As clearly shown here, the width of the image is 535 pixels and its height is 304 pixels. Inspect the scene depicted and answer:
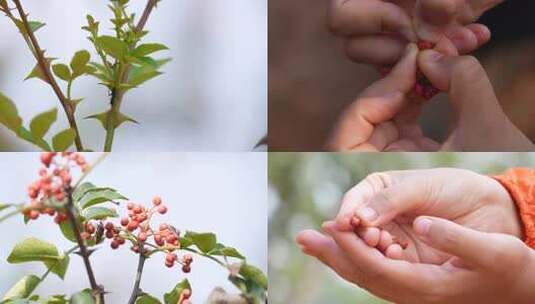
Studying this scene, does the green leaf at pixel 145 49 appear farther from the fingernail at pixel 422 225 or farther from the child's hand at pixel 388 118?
the fingernail at pixel 422 225

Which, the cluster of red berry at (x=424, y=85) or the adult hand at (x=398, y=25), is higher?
the adult hand at (x=398, y=25)

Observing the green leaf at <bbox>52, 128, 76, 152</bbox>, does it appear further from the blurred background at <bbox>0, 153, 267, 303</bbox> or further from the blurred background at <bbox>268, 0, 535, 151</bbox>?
the blurred background at <bbox>268, 0, 535, 151</bbox>

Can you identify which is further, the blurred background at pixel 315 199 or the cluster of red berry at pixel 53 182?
the blurred background at pixel 315 199

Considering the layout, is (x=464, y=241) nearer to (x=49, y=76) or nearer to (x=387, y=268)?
(x=387, y=268)

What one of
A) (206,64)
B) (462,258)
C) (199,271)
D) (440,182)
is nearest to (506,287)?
(462,258)

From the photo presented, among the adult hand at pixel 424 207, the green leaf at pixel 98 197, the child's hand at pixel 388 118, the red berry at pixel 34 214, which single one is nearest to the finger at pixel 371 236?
the adult hand at pixel 424 207

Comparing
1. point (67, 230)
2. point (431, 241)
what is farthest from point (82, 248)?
point (431, 241)

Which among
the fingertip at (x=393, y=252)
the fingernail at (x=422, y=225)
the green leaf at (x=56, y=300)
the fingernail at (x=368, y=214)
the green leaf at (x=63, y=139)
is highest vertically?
the green leaf at (x=63, y=139)
